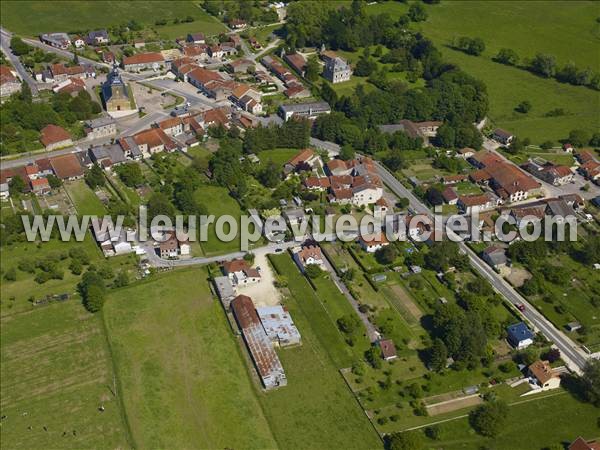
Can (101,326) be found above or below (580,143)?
below

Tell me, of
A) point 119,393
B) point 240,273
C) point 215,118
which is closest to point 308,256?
point 240,273

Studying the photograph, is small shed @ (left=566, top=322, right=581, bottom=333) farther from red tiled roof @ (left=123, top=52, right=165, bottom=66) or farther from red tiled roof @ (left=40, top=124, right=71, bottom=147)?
red tiled roof @ (left=123, top=52, right=165, bottom=66)

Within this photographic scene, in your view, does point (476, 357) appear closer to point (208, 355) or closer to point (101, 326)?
point (208, 355)

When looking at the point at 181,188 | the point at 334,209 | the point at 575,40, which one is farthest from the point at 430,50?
the point at 181,188

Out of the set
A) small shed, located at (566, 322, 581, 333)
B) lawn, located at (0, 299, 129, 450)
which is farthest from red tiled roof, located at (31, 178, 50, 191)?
small shed, located at (566, 322, 581, 333)

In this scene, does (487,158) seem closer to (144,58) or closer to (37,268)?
(37,268)

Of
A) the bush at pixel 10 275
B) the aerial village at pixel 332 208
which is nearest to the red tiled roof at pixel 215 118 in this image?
the aerial village at pixel 332 208

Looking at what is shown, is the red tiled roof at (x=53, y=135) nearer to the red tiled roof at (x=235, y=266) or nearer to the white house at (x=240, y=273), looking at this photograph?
the red tiled roof at (x=235, y=266)
